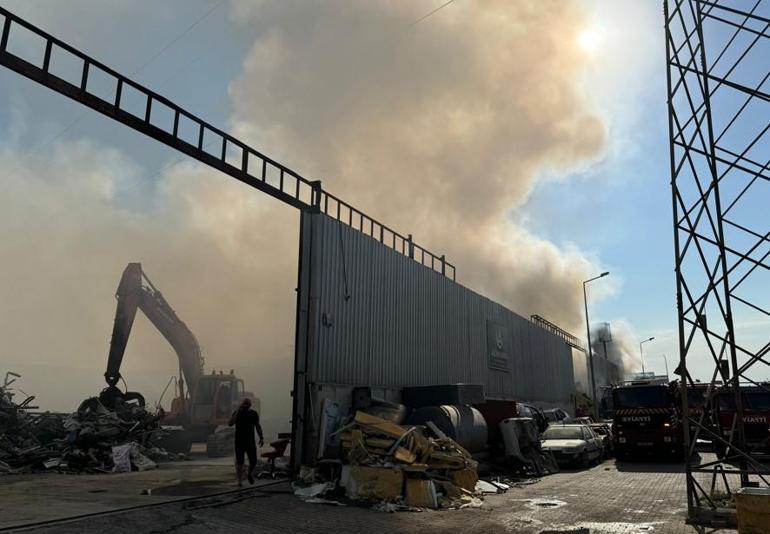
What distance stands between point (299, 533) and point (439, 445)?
15.3 feet

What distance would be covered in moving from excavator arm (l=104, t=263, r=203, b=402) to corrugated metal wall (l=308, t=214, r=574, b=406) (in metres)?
9.22

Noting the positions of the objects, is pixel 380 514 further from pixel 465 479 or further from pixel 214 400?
pixel 214 400

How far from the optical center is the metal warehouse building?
13.9 meters

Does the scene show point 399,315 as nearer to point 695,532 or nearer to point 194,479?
point 194,479

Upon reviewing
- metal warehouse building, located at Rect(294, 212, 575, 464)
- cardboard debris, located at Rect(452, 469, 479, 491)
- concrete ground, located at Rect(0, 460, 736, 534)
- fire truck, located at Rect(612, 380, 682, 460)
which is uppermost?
metal warehouse building, located at Rect(294, 212, 575, 464)

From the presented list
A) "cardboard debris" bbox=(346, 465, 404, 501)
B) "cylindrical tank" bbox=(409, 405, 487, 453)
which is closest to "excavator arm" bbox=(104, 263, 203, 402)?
"cylindrical tank" bbox=(409, 405, 487, 453)

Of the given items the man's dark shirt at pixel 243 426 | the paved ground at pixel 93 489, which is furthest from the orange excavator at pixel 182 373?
the man's dark shirt at pixel 243 426

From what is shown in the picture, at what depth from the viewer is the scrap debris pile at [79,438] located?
1509 cm

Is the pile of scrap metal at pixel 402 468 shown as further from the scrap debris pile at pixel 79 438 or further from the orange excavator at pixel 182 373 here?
the orange excavator at pixel 182 373

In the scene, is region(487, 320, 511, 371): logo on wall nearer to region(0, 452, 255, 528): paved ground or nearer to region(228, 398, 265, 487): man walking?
region(0, 452, 255, 528): paved ground

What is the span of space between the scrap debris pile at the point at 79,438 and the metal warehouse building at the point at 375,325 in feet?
20.7

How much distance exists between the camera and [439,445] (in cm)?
1149

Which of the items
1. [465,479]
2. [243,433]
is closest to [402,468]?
[465,479]

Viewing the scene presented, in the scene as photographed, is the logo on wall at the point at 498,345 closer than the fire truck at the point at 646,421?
No
